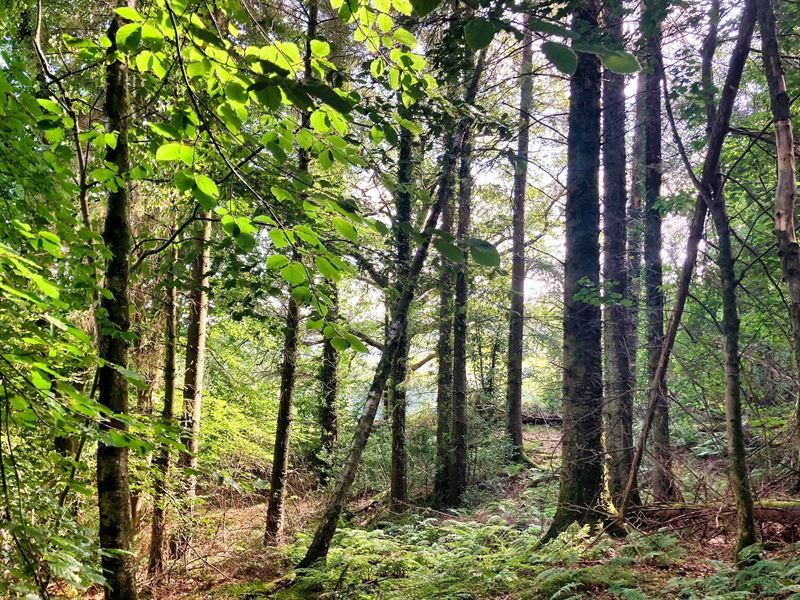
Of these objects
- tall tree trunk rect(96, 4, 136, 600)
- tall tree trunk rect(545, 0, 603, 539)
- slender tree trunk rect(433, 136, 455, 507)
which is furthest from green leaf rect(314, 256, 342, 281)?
slender tree trunk rect(433, 136, 455, 507)

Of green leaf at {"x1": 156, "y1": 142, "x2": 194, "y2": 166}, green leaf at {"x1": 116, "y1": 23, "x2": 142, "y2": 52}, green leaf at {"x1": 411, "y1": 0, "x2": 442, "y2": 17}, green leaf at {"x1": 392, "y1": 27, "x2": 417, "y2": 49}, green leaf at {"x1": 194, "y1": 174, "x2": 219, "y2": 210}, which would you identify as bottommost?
green leaf at {"x1": 194, "y1": 174, "x2": 219, "y2": 210}

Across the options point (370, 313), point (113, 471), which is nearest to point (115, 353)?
point (113, 471)

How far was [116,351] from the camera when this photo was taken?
285cm

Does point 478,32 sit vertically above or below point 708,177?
below

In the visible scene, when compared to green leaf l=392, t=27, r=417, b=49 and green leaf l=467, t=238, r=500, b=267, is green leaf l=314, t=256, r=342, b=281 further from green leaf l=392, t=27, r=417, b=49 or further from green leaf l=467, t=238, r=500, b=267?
green leaf l=392, t=27, r=417, b=49

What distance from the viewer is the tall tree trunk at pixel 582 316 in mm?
5062

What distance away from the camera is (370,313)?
14734 mm

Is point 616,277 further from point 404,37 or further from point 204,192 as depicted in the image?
point 204,192

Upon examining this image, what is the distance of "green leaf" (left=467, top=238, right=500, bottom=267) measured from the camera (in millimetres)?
935

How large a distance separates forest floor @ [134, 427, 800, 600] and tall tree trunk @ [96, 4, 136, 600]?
248 cm

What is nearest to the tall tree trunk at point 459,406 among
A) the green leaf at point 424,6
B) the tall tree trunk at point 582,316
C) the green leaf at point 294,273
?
the tall tree trunk at point 582,316

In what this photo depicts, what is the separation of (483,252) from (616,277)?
741 cm

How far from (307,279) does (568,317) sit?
14.6ft

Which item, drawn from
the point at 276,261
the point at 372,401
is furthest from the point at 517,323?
the point at 276,261
